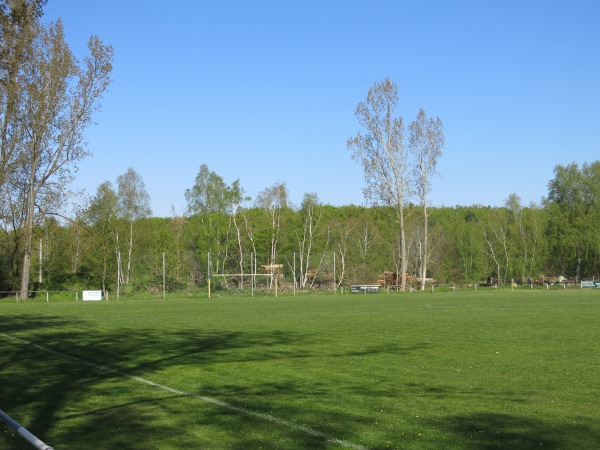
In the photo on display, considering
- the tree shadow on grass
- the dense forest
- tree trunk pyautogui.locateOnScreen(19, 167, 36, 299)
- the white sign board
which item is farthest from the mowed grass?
the dense forest

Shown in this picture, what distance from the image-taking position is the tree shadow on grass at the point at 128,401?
7273 mm

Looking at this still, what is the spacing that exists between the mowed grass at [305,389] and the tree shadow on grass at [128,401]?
0.9 inches

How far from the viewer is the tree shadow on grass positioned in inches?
286

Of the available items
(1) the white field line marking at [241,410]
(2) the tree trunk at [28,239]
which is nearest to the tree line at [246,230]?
(2) the tree trunk at [28,239]

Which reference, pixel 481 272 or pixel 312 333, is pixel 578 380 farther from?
pixel 481 272

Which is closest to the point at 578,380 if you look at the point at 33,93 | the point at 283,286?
the point at 33,93

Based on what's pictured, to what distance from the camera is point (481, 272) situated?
10769 centimetres

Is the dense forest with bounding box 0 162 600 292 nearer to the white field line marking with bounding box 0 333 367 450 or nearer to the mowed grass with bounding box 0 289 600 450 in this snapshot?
the mowed grass with bounding box 0 289 600 450

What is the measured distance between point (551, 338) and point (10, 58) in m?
18.5

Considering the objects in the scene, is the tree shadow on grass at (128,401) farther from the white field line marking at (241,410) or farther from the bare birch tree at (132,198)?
the bare birch tree at (132,198)

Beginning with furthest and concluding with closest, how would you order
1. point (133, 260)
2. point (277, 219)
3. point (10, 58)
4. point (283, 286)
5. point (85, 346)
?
point (277, 219), point (133, 260), point (283, 286), point (10, 58), point (85, 346)

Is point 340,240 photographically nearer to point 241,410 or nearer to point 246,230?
point 246,230

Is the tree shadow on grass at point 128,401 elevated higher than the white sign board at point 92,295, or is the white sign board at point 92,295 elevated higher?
the tree shadow on grass at point 128,401

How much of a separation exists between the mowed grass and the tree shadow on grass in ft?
0.08
